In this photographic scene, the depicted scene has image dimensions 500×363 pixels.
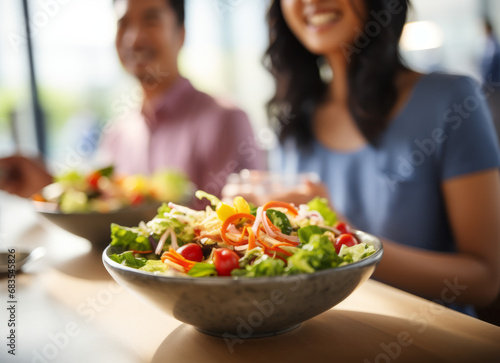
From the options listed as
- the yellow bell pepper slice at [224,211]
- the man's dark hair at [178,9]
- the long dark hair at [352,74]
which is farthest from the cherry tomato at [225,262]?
the man's dark hair at [178,9]

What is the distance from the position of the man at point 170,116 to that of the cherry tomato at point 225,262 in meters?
1.59

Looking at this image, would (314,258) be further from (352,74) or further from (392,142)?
(352,74)

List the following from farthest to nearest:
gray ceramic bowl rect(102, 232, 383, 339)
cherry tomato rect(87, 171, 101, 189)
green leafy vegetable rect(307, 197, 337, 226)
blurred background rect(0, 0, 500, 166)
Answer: blurred background rect(0, 0, 500, 166) → cherry tomato rect(87, 171, 101, 189) → green leafy vegetable rect(307, 197, 337, 226) → gray ceramic bowl rect(102, 232, 383, 339)

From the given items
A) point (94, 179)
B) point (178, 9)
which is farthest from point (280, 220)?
point (178, 9)

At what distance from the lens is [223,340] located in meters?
0.71

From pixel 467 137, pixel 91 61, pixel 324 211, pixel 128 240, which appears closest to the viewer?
pixel 128 240

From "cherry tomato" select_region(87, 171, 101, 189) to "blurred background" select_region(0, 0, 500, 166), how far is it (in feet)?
11.3

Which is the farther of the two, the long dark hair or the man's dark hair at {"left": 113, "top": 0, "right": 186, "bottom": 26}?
the man's dark hair at {"left": 113, "top": 0, "right": 186, "bottom": 26}

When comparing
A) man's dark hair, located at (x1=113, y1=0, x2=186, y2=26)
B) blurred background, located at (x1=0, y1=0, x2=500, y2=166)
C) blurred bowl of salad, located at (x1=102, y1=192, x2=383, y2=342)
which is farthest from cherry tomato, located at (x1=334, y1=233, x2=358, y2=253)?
blurred background, located at (x1=0, y1=0, x2=500, y2=166)

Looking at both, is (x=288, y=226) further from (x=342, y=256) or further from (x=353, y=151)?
(x=353, y=151)

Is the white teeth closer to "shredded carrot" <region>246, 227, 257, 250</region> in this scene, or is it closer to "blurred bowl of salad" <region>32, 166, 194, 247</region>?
"blurred bowl of salad" <region>32, 166, 194, 247</region>

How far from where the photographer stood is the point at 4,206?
86.7 inches

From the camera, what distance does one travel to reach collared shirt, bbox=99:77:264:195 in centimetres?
250

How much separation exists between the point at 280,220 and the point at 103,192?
89cm
